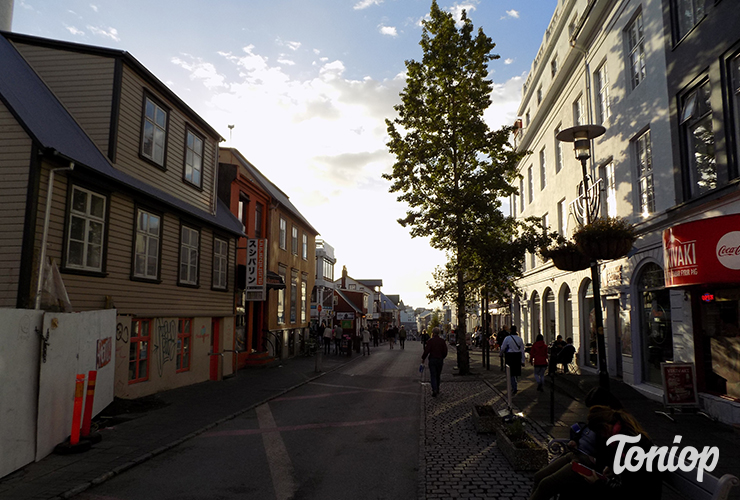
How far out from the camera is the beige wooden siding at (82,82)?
12080 mm

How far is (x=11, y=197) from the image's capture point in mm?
9305

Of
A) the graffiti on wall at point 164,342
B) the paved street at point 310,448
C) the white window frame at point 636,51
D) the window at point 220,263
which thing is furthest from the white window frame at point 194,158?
the white window frame at point 636,51

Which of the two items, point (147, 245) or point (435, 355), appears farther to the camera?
point (435, 355)

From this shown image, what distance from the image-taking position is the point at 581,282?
1884 cm

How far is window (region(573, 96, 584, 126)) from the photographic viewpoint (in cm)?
1919

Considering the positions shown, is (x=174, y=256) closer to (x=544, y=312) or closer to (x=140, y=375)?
(x=140, y=375)

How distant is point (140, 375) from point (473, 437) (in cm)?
871

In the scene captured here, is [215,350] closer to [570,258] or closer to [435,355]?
[435,355]

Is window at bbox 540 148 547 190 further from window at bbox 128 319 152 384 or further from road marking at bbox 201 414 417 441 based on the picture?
window at bbox 128 319 152 384

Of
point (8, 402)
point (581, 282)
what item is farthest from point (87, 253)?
point (581, 282)

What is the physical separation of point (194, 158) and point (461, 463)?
1314 centimetres

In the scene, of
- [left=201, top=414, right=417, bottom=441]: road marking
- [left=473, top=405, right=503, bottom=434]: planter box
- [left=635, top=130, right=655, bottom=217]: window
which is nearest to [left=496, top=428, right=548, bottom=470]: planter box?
[left=473, top=405, right=503, bottom=434]: planter box

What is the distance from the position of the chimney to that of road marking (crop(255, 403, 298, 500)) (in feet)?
45.7

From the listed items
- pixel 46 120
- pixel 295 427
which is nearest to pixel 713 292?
pixel 295 427
